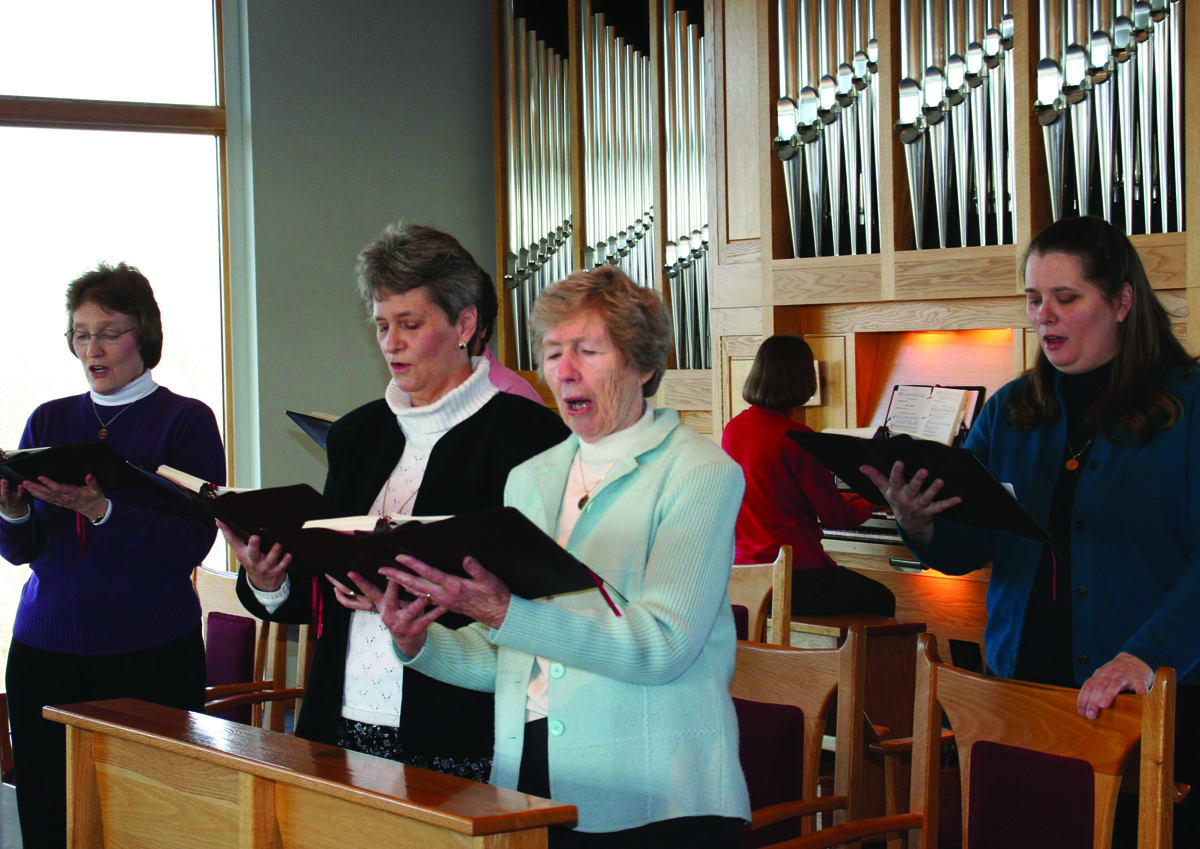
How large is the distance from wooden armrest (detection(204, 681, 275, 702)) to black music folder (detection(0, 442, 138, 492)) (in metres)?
0.96

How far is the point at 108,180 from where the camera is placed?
546cm

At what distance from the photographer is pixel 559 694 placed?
5.49 feet

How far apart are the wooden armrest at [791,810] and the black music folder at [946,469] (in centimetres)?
55

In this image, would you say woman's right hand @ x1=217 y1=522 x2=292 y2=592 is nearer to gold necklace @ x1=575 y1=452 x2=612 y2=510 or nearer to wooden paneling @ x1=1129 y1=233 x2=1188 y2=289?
gold necklace @ x1=575 y1=452 x2=612 y2=510

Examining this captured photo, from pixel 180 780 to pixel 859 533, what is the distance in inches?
128

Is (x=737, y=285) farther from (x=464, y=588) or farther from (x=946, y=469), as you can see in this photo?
(x=464, y=588)

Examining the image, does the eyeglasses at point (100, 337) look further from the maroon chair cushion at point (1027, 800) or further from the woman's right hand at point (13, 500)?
the maroon chair cushion at point (1027, 800)

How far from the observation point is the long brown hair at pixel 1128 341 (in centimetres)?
213

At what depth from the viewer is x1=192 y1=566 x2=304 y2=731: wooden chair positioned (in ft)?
11.2

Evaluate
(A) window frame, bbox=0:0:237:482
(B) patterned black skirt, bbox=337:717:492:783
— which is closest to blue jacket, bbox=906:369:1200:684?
(B) patterned black skirt, bbox=337:717:492:783

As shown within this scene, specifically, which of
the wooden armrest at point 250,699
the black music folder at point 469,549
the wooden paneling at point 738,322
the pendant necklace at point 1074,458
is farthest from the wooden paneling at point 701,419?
the black music folder at point 469,549

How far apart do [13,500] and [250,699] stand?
85cm

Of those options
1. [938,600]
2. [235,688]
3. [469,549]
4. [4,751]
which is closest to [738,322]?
[938,600]

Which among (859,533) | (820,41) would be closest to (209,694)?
(859,533)
